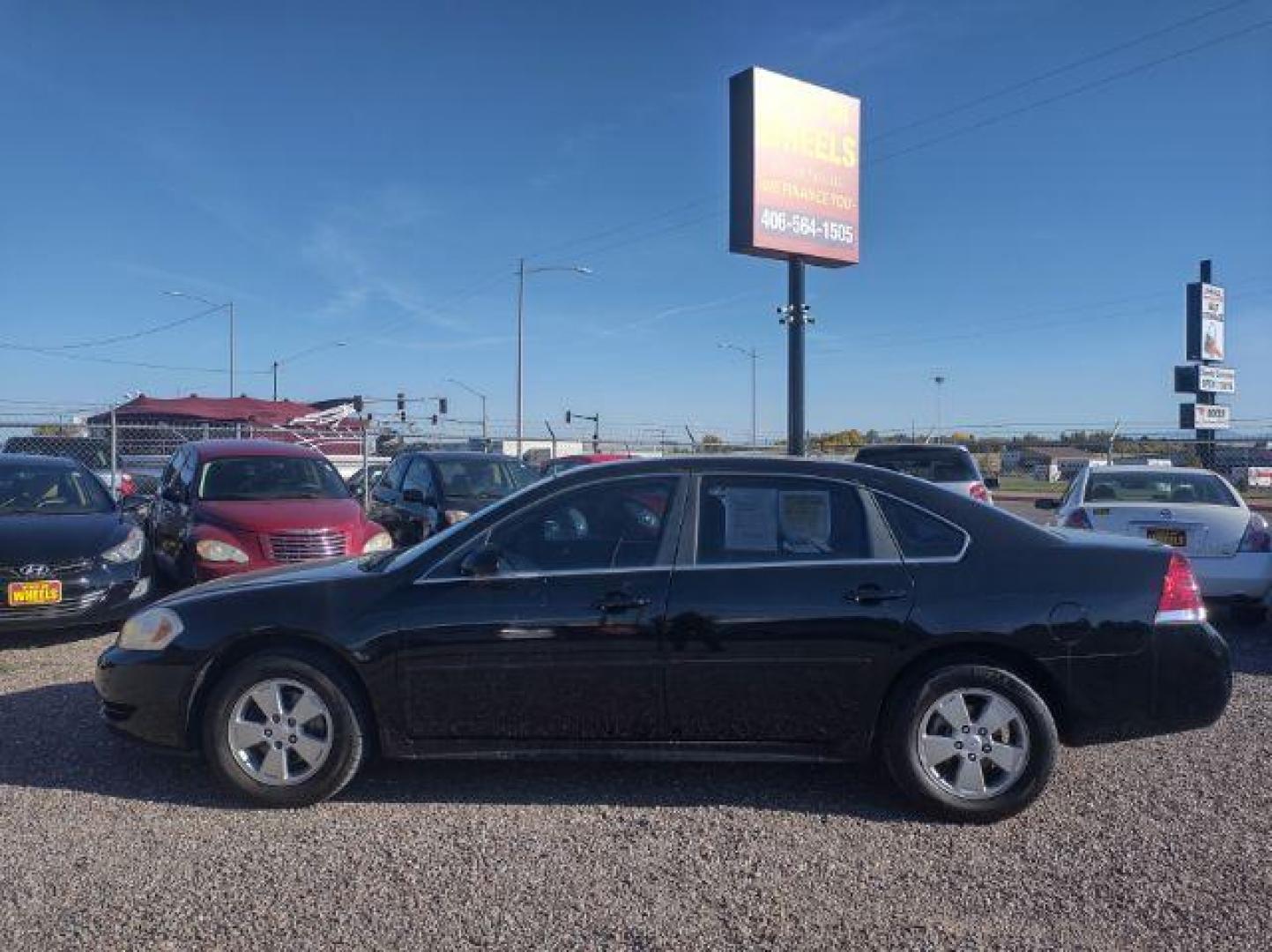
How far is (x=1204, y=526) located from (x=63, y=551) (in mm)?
8752

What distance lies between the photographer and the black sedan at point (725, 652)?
4.32 metres

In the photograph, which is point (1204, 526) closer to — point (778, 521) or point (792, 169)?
point (778, 521)

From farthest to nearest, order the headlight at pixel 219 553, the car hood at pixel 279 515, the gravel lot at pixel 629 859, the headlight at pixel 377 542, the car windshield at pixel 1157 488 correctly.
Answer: the headlight at pixel 377 542 < the car windshield at pixel 1157 488 < the car hood at pixel 279 515 < the headlight at pixel 219 553 < the gravel lot at pixel 629 859

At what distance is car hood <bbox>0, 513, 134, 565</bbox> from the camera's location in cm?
745

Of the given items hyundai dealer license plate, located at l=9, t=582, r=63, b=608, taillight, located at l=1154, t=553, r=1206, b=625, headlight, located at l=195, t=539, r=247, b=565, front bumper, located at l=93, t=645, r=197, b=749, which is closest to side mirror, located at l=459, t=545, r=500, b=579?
front bumper, located at l=93, t=645, r=197, b=749

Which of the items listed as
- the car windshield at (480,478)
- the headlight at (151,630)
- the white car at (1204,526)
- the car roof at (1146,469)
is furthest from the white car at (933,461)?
the headlight at (151,630)

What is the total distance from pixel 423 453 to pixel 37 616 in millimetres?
5871

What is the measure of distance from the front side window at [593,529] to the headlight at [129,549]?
4705 millimetres

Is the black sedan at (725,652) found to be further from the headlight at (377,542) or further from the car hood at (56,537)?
the headlight at (377,542)

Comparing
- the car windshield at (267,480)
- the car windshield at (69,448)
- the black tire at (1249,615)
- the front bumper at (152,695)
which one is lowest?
the black tire at (1249,615)

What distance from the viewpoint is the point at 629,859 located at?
3.90 m

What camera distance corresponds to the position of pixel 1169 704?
4336 mm

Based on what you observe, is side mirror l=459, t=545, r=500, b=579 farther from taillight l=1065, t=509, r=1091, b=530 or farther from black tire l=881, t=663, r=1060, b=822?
taillight l=1065, t=509, r=1091, b=530

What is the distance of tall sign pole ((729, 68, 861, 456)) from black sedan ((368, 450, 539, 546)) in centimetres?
1153
